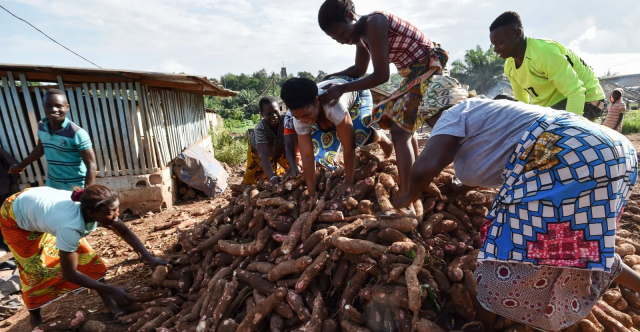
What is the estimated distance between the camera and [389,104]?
2.82 m

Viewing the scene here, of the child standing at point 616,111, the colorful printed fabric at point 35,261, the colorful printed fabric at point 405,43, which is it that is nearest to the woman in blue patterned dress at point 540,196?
the colorful printed fabric at point 405,43

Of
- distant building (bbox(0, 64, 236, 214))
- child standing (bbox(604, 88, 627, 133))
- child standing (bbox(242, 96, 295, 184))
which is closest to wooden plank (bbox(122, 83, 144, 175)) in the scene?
distant building (bbox(0, 64, 236, 214))

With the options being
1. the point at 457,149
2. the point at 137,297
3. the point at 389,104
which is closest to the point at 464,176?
the point at 457,149

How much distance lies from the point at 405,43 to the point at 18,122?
647 centimetres

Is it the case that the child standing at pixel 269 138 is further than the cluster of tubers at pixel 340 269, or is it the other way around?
the child standing at pixel 269 138

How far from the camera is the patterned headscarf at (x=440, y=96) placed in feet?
6.75

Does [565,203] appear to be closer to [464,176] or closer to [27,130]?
[464,176]

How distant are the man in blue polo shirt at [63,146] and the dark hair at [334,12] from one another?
2.88 m

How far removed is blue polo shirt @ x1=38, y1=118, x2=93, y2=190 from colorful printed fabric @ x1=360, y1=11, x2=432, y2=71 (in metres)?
3.26

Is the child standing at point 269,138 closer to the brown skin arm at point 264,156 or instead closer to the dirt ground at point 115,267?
the brown skin arm at point 264,156

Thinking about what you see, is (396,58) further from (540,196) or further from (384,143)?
(540,196)

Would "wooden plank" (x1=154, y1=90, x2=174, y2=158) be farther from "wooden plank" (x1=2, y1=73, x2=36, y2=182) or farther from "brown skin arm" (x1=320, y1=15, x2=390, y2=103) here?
"brown skin arm" (x1=320, y1=15, x2=390, y2=103)

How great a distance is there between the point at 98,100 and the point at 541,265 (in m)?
6.75

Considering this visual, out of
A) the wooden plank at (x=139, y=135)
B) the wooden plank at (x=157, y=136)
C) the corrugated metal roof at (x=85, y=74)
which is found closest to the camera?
the corrugated metal roof at (x=85, y=74)
